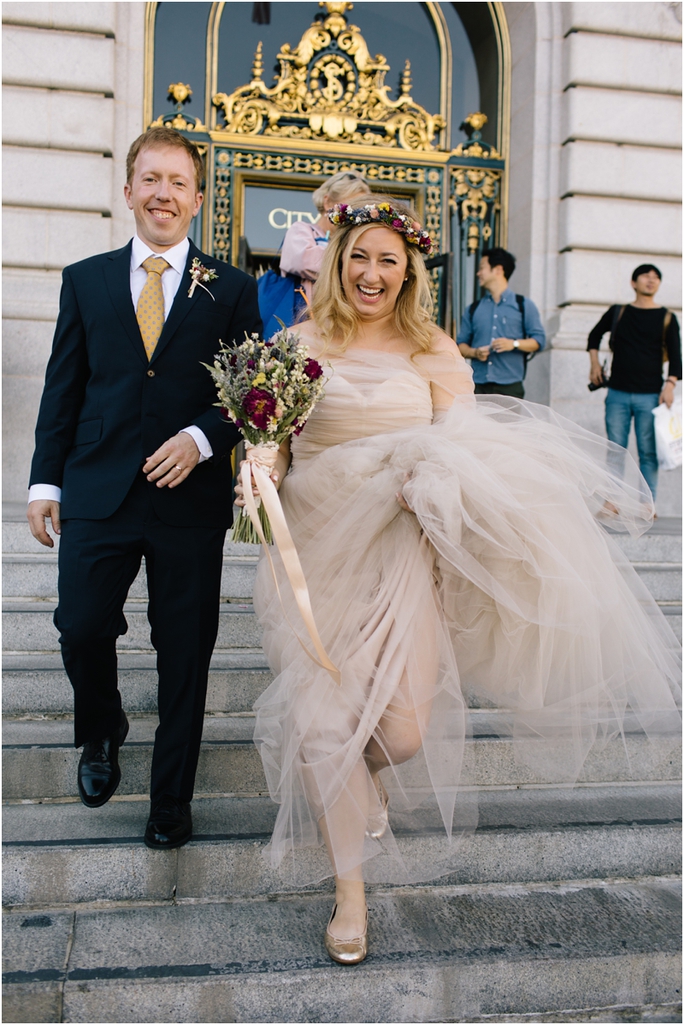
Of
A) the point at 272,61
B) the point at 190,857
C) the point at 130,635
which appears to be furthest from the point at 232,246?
the point at 190,857

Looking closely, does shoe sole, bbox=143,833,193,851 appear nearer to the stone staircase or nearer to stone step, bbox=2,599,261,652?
the stone staircase

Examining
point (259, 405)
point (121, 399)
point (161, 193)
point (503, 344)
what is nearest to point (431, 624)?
point (259, 405)

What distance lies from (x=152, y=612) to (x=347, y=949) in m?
1.32

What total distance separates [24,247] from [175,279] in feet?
15.9

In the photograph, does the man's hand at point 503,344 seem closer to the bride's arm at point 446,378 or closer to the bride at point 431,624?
the bride's arm at point 446,378

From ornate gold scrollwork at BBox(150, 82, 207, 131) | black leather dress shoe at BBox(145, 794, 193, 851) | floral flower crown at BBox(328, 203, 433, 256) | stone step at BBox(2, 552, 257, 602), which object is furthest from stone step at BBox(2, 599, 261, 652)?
ornate gold scrollwork at BBox(150, 82, 207, 131)

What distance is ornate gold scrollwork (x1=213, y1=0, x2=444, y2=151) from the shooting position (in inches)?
316

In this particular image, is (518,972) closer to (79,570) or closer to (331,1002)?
(331,1002)

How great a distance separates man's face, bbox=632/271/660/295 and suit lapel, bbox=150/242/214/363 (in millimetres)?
5136

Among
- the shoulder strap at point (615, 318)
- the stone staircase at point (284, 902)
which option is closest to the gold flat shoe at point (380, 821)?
the stone staircase at point (284, 902)

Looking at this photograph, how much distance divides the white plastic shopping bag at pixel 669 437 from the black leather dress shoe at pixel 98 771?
518 centimetres

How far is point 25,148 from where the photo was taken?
23.2ft

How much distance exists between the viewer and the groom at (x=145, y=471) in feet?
9.20

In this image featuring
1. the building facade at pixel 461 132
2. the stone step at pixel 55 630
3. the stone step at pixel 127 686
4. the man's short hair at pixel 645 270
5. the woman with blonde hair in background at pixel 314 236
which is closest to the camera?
the stone step at pixel 127 686
